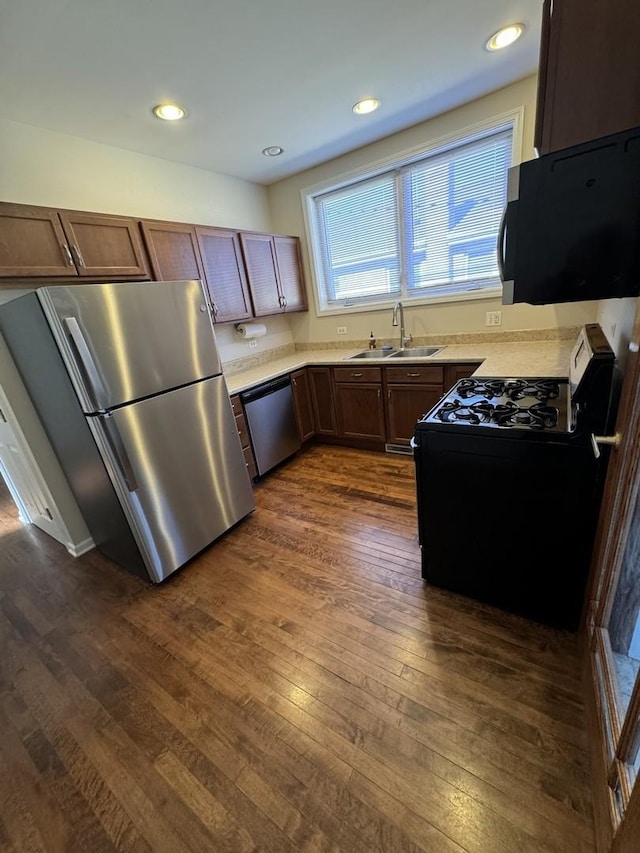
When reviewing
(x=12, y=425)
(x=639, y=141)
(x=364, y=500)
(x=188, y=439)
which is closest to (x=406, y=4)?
(x=639, y=141)

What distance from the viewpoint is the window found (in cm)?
279

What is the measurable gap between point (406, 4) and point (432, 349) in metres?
2.13

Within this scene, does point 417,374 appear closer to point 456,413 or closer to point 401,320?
point 401,320

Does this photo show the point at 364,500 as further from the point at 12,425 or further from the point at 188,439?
the point at 12,425

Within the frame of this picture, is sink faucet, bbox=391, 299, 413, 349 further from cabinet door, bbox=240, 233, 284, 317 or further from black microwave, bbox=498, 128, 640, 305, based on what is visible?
black microwave, bbox=498, 128, 640, 305

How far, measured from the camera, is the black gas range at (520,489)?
1.26m

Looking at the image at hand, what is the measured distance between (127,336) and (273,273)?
1.99 metres

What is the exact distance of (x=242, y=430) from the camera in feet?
9.23

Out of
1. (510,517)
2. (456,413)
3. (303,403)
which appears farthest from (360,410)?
(510,517)

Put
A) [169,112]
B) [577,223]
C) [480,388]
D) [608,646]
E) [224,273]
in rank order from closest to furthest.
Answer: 1. [577,223]
2. [608,646]
3. [480,388]
4. [169,112]
5. [224,273]

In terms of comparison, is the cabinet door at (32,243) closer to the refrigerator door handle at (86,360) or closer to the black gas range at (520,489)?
the refrigerator door handle at (86,360)

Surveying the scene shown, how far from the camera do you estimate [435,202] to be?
119 inches

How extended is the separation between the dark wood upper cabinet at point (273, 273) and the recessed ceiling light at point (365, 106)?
122 cm

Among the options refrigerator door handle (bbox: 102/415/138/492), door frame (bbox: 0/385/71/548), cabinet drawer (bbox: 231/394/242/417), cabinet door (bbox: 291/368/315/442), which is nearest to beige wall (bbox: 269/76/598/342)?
cabinet door (bbox: 291/368/315/442)
